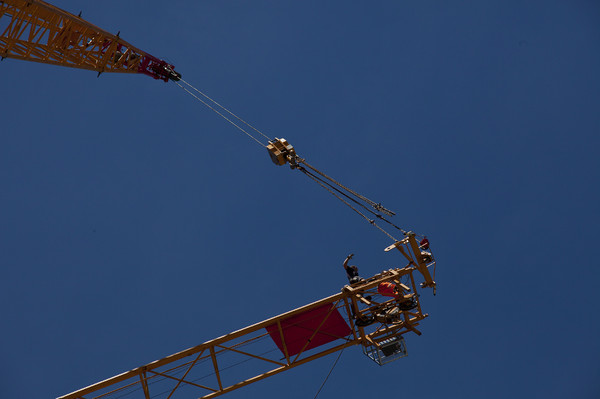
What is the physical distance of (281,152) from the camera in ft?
88.7

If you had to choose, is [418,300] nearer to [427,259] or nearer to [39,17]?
[427,259]

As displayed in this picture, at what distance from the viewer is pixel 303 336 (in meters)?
24.4

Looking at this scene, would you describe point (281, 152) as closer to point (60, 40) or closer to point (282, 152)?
point (282, 152)

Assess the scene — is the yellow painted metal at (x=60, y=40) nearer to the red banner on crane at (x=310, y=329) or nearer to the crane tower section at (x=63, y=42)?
the crane tower section at (x=63, y=42)

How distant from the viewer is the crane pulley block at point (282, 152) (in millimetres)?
26969

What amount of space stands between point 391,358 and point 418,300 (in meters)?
2.98

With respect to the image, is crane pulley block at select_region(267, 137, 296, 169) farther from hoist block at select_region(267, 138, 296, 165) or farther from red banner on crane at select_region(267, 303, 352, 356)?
red banner on crane at select_region(267, 303, 352, 356)

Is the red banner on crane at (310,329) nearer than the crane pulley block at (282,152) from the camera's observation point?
Yes

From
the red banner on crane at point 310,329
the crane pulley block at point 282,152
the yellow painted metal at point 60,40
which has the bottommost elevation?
the red banner on crane at point 310,329

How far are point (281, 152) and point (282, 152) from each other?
53 millimetres

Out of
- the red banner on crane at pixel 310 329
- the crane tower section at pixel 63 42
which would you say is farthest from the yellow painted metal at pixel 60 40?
the red banner on crane at pixel 310 329

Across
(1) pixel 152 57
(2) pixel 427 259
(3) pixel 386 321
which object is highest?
(1) pixel 152 57

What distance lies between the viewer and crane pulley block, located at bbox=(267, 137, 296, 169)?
2697cm

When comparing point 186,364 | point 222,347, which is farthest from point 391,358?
point 186,364
